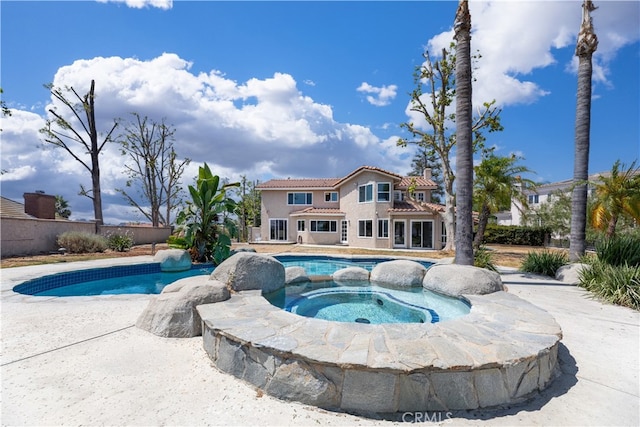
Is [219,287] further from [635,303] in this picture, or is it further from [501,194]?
[501,194]

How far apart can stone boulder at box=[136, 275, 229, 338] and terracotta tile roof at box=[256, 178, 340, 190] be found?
23307mm

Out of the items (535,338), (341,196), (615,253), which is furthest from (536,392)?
(341,196)

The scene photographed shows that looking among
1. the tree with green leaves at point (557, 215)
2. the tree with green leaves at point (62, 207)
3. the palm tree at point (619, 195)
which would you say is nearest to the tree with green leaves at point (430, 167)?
the tree with green leaves at point (557, 215)

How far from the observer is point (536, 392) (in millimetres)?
3430

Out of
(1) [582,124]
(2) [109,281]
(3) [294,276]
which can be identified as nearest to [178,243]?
(2) [109,281]

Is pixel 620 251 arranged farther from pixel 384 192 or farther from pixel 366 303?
pixel 384 192

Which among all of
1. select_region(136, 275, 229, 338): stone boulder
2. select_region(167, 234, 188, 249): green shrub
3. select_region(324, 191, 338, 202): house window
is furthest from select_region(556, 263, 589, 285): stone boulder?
select_region(324, 191, 338, 202): house window

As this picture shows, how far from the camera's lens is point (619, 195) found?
10.4 m

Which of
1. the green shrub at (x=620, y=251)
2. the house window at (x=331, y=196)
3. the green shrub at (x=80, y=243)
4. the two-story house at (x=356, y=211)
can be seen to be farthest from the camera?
the house window at (x=331, y=196)

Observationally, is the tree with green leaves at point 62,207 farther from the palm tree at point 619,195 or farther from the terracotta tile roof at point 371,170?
the palm tree at point 619,195

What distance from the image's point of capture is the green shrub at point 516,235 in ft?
88.2

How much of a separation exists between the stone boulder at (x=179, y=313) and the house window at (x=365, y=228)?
19.8m

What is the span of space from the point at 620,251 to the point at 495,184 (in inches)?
330

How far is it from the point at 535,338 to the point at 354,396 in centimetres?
259
